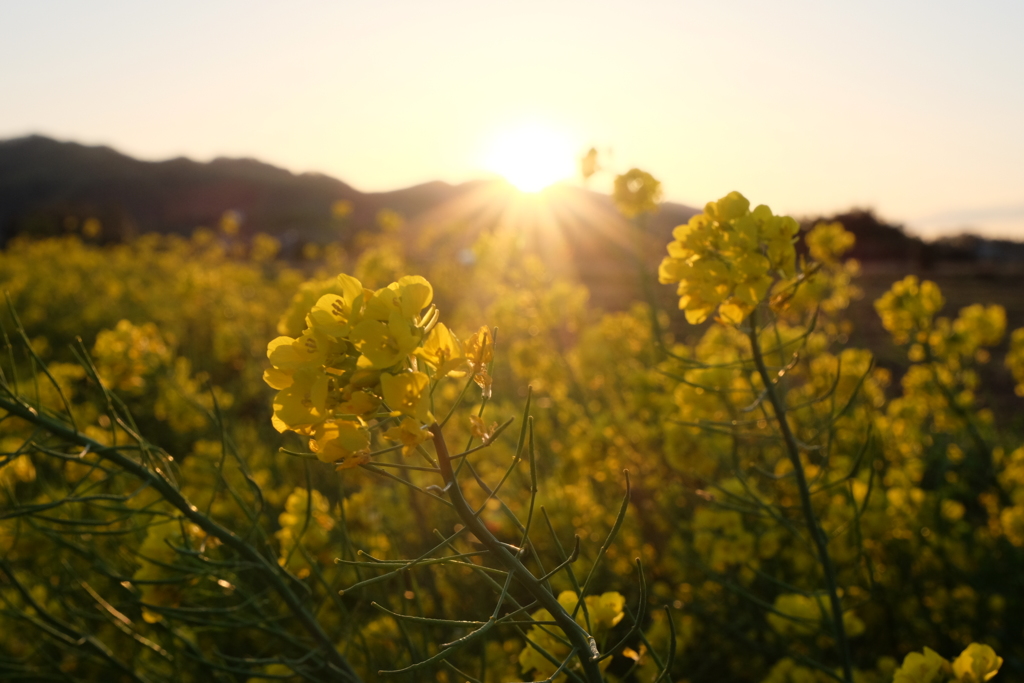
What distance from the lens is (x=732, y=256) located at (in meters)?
1.57

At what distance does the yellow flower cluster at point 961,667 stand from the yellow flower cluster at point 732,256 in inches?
31.4

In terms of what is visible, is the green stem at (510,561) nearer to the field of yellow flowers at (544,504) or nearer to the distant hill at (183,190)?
the field of yellow flowers at (544,504)

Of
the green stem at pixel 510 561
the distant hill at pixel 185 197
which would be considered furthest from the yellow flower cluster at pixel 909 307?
the distant hill at pixel 185 197

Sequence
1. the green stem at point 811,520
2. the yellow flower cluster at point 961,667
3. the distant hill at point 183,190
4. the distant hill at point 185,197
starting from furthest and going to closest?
1. the distant hill at point 183,190
2. the distant hill at point 185,197
3. the green stem at point 811,520
4. the yellow flower cluster at point 961,667

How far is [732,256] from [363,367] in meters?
1.04

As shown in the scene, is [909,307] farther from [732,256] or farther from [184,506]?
[184,506]

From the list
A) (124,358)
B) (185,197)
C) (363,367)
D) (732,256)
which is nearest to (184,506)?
(363,367)

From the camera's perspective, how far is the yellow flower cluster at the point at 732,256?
154 centimetres

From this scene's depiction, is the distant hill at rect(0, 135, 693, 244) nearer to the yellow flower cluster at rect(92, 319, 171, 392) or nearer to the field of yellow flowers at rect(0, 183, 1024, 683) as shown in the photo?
the yellow flower cluster at rect(92, 319, 171, 392)

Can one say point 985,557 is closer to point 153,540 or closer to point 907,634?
point 907,634

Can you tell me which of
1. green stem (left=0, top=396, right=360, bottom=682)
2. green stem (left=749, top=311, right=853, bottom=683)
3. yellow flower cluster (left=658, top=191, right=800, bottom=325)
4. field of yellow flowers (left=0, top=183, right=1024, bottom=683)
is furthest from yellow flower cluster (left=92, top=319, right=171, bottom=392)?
green stem (left=749, top=311, right=853, bottom=683)

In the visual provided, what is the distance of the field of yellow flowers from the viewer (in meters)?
0.96

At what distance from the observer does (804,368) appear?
4203 millimetres

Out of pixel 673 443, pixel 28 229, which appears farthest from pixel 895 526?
pixel 28 229
